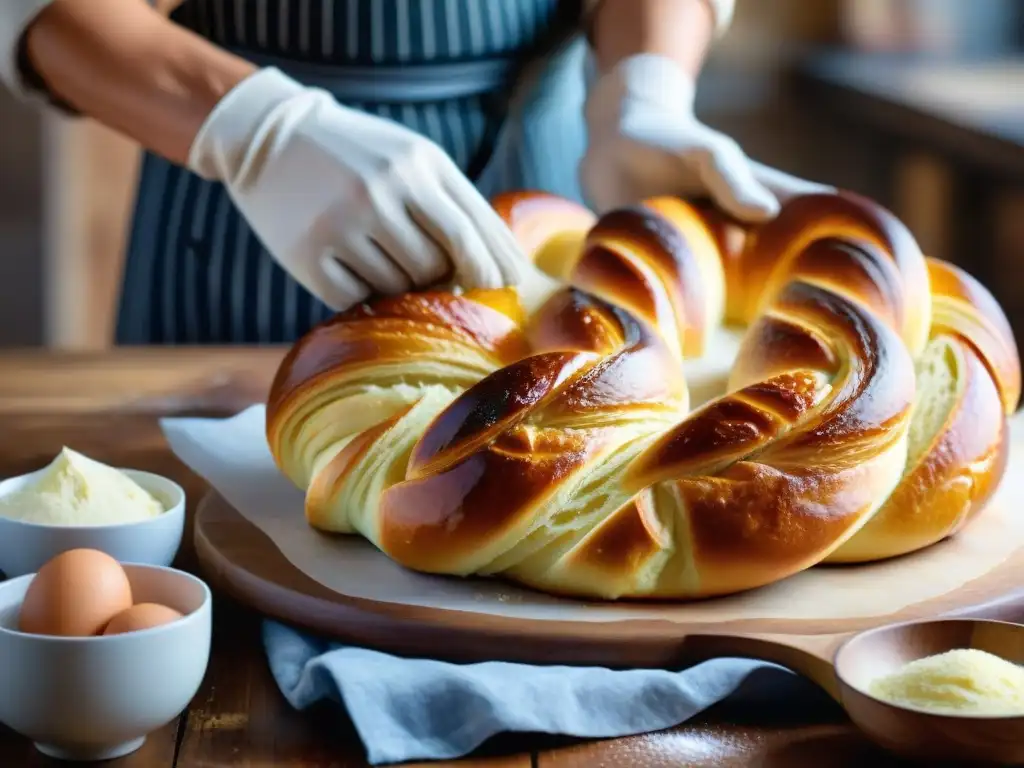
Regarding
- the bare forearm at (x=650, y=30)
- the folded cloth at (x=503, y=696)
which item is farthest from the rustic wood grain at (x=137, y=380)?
the folded cloth at (x=503, y=696)

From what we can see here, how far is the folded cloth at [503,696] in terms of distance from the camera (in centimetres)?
87

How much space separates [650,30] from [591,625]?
3.32ft

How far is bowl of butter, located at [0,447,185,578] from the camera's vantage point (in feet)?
3.48

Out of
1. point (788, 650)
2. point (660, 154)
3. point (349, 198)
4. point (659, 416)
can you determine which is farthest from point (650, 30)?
point (788, 650)

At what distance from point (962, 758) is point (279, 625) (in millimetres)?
479

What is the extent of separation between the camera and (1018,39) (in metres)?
3.68

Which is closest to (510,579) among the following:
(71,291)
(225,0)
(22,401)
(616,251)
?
(616,251)

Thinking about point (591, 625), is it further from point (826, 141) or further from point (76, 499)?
point (826, 141)

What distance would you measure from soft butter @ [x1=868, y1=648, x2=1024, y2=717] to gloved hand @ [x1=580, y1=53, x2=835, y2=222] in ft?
2.12

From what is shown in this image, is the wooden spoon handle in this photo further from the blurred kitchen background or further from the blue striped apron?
the blurred kitchen background

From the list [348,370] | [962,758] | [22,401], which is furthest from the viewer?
[22,401]

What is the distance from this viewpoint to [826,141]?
357 cm

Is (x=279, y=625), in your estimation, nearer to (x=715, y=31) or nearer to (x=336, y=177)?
(x=336, y=177)

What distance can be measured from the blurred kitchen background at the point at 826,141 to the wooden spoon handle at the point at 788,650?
5.91 ft
